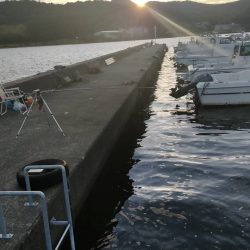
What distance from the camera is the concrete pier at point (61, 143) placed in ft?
20.0

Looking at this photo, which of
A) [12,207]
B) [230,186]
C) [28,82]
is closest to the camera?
[12,207]

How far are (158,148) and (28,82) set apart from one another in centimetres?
812

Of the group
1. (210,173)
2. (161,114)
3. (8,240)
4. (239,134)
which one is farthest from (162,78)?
(8,240)

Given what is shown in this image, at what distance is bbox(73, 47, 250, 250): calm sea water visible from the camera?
755 centimetres

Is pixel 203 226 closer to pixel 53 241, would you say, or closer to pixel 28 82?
pixel 53 241

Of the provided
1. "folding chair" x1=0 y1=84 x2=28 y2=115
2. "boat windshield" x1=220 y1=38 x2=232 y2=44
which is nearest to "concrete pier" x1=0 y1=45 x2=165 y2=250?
"folding chair" x1=0 y1=84 x2=28 y2=115

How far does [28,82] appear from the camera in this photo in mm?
19016

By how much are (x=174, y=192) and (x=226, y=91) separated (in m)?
9.69

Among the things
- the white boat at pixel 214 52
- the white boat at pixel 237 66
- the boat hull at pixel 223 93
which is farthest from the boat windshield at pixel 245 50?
the boat hull at pixel 223 93

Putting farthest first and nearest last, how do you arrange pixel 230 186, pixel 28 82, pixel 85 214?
pixel 28 82 → pixel 230 186 → pixel 85 214

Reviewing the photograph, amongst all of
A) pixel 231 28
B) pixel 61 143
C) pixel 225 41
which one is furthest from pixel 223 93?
pixel 231 28

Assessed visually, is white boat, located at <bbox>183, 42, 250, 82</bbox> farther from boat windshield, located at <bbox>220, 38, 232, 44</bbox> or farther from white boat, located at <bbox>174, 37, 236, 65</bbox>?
boat windshield, located at <bbox>220, 38, 232, 44</bbox>

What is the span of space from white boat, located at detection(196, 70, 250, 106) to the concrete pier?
3197 millimetres

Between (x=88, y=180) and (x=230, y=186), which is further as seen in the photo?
(x=230, y=186)
